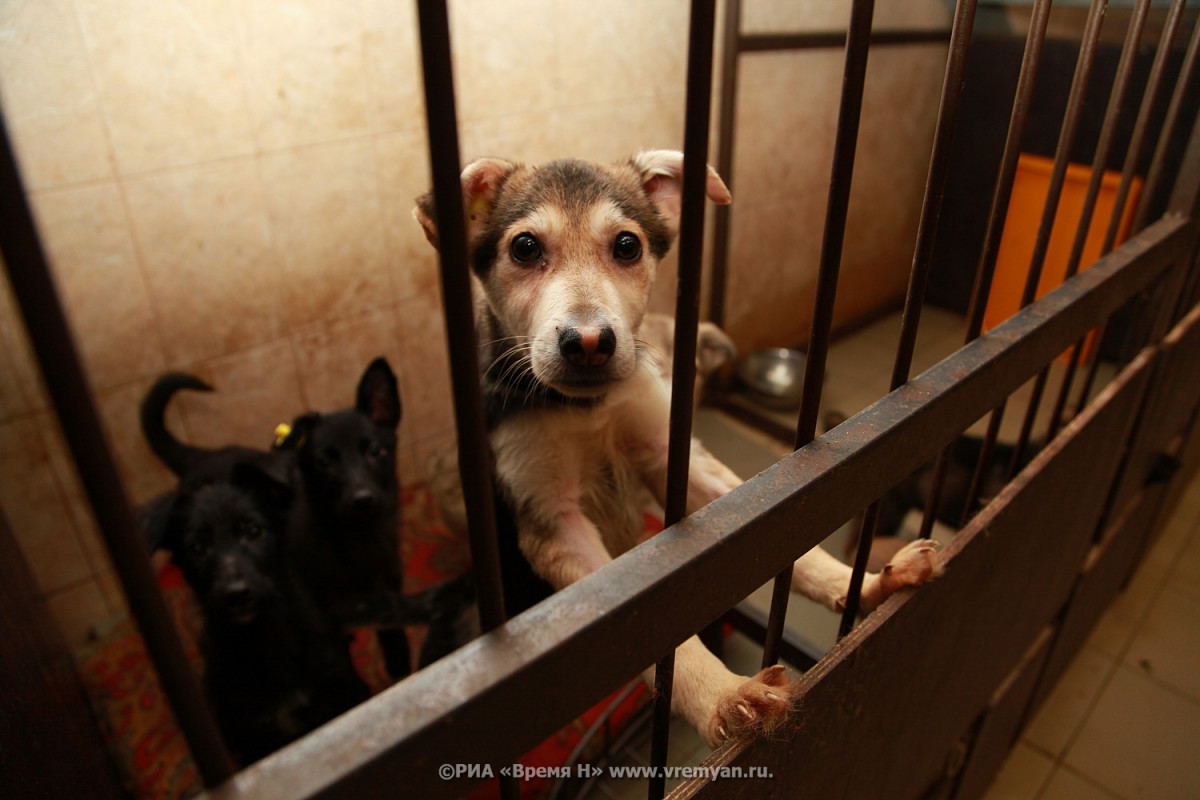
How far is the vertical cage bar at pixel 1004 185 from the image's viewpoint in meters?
1.20

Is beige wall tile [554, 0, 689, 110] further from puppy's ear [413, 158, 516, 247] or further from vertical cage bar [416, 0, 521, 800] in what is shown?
vertical cage bar [416, 0, 521, 800]

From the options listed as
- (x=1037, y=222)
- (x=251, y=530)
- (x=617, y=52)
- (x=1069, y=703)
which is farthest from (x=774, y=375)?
(x=251, y=530)

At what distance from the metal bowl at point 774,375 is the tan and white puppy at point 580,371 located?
260 centimetres

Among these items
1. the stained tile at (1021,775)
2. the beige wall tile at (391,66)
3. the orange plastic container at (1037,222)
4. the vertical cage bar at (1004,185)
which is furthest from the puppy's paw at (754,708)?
the orange plastic container at (1037,222)

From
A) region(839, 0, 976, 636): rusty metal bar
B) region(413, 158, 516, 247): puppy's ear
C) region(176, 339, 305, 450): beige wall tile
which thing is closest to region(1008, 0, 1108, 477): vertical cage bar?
region(839, 0, 976, 636): rusty metal bar

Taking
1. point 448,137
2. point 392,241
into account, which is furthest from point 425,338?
point 448,137

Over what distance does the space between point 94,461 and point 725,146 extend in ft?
12.6

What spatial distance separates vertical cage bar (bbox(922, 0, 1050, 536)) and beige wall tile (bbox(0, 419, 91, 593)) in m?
2.76

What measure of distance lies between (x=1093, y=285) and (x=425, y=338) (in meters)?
2.63

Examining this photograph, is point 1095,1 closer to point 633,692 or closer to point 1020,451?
point 1020,451

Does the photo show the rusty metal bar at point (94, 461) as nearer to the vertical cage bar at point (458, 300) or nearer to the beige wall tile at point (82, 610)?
the vertical cage bar at point (458, 300)

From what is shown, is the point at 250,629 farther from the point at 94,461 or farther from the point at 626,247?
the point at 94,461

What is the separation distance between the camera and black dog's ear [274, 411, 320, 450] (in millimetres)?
2162

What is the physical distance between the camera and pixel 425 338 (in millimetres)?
3393
